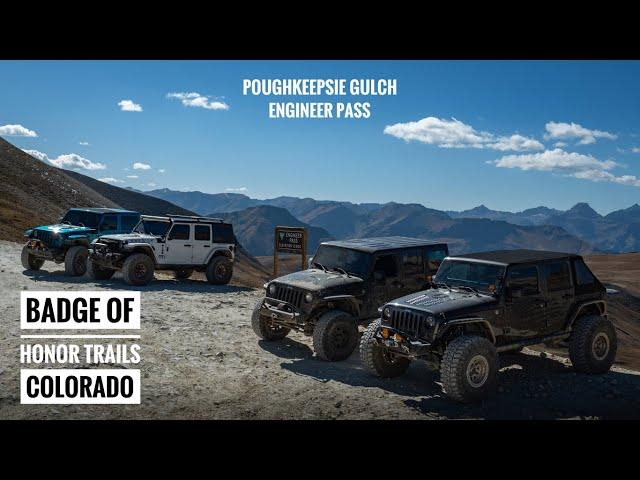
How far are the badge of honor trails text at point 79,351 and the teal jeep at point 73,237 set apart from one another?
5.46 metres

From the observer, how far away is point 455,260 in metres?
10.2

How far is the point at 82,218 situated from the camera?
20.7 m

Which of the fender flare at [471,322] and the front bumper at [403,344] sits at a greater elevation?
the fender flare at [471,322]

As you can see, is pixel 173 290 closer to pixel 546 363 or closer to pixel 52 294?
pixel 52 294

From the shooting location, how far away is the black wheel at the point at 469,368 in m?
8.30

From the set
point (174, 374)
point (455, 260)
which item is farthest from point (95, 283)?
point (455, 260)

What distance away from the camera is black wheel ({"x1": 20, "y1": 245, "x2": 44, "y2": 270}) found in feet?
66.4

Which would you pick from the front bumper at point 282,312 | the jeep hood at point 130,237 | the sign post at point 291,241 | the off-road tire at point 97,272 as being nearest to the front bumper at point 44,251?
the off-road tire at point 97,272

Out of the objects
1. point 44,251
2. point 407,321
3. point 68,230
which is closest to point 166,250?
point 68,230

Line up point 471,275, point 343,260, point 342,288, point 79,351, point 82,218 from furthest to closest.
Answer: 1. point 82,218
2. point 343,260
3. point 342,288
4. point 79,351
5. point 471,275

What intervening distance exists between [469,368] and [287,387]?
2.89 metres

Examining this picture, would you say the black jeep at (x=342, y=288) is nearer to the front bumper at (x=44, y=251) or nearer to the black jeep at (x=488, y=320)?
the black jeep at (x=488, y=320)

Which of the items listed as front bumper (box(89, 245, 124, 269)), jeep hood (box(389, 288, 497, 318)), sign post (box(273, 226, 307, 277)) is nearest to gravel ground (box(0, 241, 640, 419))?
jeep hood (box(389, 288, 497, 318))

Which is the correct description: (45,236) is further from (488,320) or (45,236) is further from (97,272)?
(488,320)
